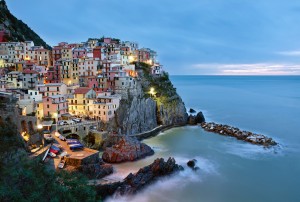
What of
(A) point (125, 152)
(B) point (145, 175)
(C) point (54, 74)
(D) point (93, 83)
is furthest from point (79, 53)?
(B) point (145, 175)

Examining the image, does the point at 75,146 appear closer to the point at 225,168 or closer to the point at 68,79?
the point at 225,168

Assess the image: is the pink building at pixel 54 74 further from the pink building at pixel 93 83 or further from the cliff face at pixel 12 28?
the cliff face at pixel 12 28

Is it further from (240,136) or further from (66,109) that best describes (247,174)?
(66,109)

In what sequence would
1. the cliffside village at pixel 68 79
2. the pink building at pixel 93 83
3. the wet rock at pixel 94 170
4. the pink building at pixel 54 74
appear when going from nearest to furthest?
1. the wet rock at pixel 94 170
2. the cliffside village at pixel 68 79
3. the pink building at pixel 93 83
4. the pink building at pixel 54 74

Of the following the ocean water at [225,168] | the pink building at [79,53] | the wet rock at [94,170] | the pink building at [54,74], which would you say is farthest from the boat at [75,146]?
the pink building at [79,53]

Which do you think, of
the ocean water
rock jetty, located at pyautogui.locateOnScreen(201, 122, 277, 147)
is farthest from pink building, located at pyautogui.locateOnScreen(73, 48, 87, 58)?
rock jetty, located at pyautogui.locateOnScreen(201, 122, 277, 147)

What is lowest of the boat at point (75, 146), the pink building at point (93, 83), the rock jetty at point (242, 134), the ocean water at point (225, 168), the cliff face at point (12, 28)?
the ocean water at point (225, 168)

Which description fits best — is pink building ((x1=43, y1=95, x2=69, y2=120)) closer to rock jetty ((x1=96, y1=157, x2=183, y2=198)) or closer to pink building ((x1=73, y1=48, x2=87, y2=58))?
rock jetty ((x1=96, y1=157, x2=183, y2=198))

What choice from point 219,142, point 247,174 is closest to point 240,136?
point 219,142
